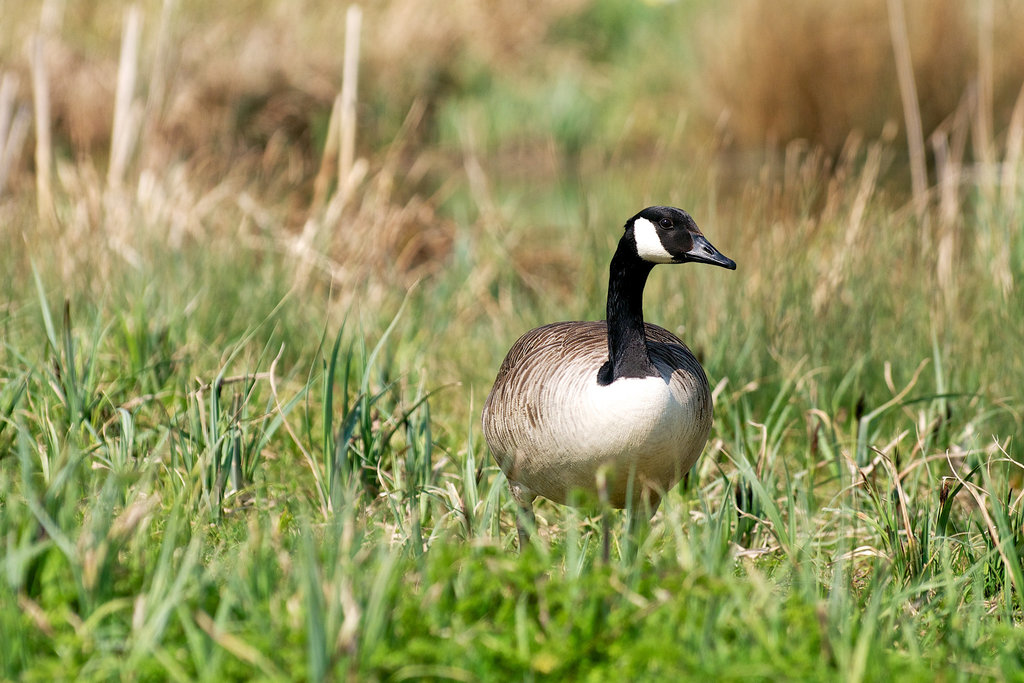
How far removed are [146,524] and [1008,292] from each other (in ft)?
11.8

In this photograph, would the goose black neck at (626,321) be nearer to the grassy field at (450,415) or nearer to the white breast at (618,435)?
the white breast at (618,435)

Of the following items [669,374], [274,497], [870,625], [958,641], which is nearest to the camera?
[870,625]

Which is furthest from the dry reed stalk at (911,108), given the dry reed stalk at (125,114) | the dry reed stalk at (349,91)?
the dry reed stalk at (125,114)

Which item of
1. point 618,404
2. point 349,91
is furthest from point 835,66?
point 618,404

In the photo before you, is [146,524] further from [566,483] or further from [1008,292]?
[1008,292]

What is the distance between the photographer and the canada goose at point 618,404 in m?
2.98

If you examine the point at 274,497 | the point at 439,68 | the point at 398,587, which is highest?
the point at 439,68

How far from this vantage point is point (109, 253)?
17.9 ft

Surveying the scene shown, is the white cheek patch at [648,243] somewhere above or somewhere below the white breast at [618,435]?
above

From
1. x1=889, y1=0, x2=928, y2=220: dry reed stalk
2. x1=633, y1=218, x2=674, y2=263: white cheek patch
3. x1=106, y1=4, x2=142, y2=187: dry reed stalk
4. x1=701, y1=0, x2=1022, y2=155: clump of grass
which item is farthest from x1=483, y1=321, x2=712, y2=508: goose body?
x1=701, y1=0, x2=1022, y2=155: clump of grass

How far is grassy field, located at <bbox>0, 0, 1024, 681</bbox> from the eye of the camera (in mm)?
2066

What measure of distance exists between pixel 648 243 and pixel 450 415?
71.3 inches

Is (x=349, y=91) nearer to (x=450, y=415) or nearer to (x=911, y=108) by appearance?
(x=450, y=415)

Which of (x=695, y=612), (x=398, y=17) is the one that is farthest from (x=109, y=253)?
(x=398, y=17)
